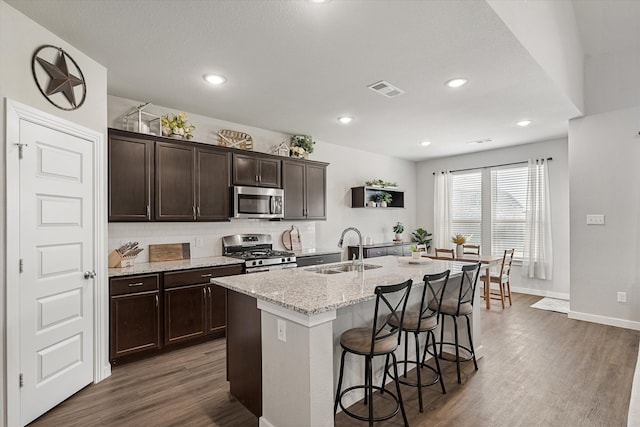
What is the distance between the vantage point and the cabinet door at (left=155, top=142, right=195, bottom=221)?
358cm

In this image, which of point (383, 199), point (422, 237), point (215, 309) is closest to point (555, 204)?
point (422, 237)

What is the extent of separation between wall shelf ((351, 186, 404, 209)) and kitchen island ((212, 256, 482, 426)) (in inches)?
144

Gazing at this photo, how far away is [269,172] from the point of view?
15.0 ft

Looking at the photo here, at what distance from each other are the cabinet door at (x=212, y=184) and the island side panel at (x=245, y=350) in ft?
5.57

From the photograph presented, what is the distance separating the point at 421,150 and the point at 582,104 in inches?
101

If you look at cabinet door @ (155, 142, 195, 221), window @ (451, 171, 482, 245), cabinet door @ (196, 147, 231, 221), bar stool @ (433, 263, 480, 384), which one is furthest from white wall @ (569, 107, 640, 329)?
cabinet door @ (155, 142, 195, 221)

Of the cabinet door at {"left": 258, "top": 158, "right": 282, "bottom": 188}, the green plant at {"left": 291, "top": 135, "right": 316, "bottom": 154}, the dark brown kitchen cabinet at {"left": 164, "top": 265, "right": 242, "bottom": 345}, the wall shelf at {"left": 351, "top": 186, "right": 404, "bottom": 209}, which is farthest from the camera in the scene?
the wall shelf at {"left": 351, "top": 186, "right": 404, "bottom": 209}

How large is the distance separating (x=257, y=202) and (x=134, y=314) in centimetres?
190

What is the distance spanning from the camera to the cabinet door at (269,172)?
4477mm

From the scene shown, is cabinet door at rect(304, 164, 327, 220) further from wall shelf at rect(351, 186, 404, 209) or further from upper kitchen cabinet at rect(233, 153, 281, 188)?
wall shelf at rect(351, 186, 404, 209)

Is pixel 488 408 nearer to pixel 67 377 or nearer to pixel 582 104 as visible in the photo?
pixel 67 377

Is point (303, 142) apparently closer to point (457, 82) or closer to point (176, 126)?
point (176, 126)

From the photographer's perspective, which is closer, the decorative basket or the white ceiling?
the white ceiling

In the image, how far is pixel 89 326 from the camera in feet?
9.09
